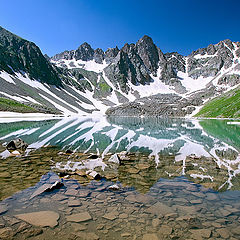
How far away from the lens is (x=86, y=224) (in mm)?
6691

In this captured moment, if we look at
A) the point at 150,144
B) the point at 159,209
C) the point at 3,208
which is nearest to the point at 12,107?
the point at 150,144

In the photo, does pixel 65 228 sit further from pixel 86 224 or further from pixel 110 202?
pixel 110 202

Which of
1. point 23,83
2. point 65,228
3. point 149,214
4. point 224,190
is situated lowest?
point 65,228

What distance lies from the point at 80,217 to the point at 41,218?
61.2 inches

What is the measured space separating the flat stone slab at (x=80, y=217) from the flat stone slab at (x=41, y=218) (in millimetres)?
551

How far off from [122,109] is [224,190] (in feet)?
543

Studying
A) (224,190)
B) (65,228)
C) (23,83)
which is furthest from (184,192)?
(23,83)

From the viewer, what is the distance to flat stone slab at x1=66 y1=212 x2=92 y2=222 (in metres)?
6.93

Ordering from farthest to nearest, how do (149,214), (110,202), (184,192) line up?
(184,192), (110,202), (149,214)

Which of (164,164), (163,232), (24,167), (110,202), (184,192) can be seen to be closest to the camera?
(163,232)

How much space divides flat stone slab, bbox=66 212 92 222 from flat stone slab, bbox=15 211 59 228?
21.7 inches

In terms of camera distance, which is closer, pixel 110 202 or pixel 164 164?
pixel 110 202

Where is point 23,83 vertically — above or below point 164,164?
above

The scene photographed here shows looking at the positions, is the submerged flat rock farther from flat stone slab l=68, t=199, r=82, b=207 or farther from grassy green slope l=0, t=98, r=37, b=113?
grassy green slope l=0, t=98, r=37, b=113
